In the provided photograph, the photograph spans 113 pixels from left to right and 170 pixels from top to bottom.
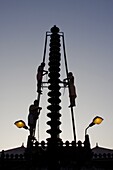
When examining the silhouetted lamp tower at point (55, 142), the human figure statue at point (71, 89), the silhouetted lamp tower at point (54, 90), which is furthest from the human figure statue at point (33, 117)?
the human figure statue at point (71, 89)

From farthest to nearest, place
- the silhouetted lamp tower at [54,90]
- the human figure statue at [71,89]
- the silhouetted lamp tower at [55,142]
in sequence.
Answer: the human figure statue at [71,89], the silhouetted lamp tower at [54,90], the silhouetted lamp tower at [55,142]

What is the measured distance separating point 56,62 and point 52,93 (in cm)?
145

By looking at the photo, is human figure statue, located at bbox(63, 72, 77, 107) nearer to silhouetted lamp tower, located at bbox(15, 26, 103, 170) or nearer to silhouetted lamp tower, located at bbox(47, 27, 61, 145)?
silhouetted lamp tower, located at bbox(15, 26, 103, 170)

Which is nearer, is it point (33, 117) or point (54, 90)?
point (54, 90)

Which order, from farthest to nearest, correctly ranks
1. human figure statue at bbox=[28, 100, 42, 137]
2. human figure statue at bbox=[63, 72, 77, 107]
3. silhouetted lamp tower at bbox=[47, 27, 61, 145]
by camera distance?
human figure statue at bbox=[63, 72, 77, 107], human figure statue at bbox=[28, 100, 42, 137], silhouetted lamp tower at bbox=[47, 27, 61, 145]

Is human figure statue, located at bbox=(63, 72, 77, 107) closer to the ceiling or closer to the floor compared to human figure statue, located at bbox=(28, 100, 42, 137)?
closer to the ceiling

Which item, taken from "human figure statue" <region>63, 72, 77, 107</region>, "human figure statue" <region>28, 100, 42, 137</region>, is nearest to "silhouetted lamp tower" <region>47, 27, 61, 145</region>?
"human figure statue" <region>28, 100, 42, 137</region>

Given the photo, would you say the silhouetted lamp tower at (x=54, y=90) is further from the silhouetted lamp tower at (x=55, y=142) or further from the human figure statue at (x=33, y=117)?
the human figure statue at (x=33, y=117)

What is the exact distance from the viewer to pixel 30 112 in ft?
31.3

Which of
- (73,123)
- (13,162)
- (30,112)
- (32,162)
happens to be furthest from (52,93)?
(13,162)

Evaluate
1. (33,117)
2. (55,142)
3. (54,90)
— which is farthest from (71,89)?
(55,142)

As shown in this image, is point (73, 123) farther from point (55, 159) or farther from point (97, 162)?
point (97, 162)

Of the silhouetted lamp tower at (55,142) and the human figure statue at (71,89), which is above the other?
the human figure statue at (71,89)

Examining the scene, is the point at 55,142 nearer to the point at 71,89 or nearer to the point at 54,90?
the point at 54,90
